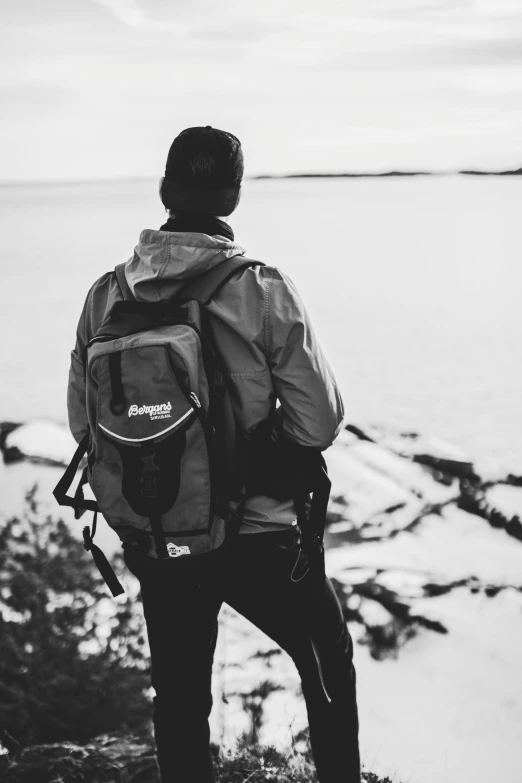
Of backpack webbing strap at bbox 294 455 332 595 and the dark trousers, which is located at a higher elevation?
backpack webbing strap at bbox 294 455 332 595

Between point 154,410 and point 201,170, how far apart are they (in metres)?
0.46

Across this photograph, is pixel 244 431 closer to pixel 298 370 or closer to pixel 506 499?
pixel 298 370

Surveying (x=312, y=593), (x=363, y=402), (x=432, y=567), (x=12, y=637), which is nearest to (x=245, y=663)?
(x=12, y=637)

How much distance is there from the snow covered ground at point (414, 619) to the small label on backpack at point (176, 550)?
50.9 inches

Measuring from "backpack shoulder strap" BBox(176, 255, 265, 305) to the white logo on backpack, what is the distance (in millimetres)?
207

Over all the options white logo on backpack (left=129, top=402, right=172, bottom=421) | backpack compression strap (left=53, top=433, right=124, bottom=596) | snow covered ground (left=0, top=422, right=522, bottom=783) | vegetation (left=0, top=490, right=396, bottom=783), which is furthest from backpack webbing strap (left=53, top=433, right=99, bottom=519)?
snow covered ground (left=0, top=422, right=522, bottom=783)

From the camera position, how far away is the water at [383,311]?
823cm

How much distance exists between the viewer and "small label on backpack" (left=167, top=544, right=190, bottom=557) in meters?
1.34

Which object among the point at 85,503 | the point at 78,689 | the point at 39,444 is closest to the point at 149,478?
the point at 85,503

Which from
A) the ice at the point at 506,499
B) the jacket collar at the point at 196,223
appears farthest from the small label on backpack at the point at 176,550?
the ice at the point at 506,499

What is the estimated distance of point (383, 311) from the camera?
15375 millimetres

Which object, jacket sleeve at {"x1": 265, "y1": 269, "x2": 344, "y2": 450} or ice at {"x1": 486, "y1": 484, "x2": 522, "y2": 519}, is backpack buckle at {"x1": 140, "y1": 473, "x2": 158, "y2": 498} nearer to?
jacket sleeve at {"x1": 265, "y1": 269, "x2": 344, "y2": 450}

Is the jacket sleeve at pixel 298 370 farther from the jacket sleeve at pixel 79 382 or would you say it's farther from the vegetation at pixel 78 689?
the vegetation at pixel 78 689

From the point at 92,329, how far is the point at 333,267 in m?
21.6
